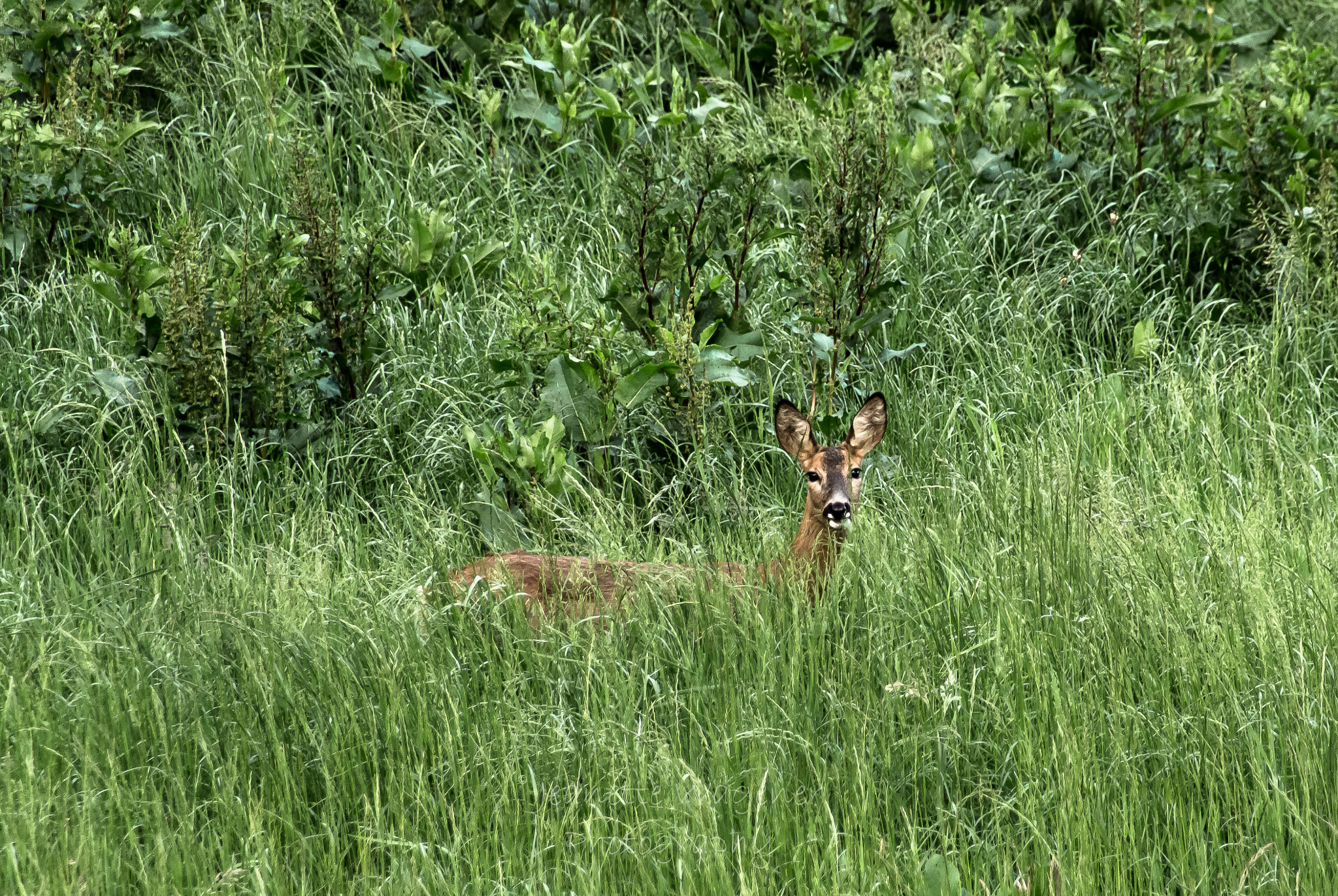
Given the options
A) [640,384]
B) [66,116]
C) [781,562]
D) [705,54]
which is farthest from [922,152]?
[66,116]

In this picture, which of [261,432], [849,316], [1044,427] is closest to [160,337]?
[261,432]

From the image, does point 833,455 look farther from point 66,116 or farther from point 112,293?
point 66,116

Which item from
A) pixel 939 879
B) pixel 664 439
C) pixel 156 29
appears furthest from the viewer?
pixel 156 29

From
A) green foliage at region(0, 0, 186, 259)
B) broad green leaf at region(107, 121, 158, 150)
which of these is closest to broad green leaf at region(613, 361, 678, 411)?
green foliage at region(0, 0, 186, 259)

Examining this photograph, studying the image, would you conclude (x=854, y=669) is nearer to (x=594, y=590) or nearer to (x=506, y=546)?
(x=594, y=590)

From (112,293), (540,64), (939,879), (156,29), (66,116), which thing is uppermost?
(156,29)

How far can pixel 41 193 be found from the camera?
214 inches

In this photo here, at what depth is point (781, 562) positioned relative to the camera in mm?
3988

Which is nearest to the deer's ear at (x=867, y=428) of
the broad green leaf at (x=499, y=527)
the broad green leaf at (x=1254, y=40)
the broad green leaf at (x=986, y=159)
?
the broad green leaf at (x=499, y=527)

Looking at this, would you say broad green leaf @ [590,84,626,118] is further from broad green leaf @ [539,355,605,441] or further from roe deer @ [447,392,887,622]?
roe deer @ [447,392,887,622]

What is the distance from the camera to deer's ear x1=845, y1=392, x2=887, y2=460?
172 inches

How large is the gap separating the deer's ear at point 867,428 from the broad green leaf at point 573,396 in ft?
2.00

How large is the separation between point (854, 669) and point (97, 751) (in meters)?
1.66

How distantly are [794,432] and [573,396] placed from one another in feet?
2.38
